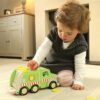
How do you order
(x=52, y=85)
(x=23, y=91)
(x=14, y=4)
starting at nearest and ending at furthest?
(x=23, y=91)
(x=52, y=85)
(x=14, y=4)

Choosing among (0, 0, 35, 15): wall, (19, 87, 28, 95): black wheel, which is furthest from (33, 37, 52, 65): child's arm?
(0, 0, 35, 15): wall

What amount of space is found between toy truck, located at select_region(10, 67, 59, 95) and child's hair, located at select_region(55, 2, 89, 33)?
0.81 ft

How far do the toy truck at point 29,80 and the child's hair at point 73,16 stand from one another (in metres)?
0.25

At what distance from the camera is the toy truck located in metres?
0.77

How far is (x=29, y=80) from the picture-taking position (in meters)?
0.79

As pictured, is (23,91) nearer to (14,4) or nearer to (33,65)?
(33,65)

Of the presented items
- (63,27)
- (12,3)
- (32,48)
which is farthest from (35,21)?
(63,27)

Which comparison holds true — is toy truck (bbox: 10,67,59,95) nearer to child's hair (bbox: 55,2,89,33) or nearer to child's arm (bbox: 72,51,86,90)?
child's arm (bbox: 72,51,86,90)

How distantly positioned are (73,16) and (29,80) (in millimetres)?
340

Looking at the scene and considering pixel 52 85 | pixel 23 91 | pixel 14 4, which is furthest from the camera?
pixel 14 4

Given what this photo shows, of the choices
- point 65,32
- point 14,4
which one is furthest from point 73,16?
point 14,4

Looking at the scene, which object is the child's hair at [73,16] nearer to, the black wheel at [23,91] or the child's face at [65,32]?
the child's face at [65,32]

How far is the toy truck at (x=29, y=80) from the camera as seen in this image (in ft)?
2.52

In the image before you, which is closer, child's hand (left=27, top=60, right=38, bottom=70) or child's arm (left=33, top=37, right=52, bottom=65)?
child's hand (left=27, top=60, right=38, bottom=70)
